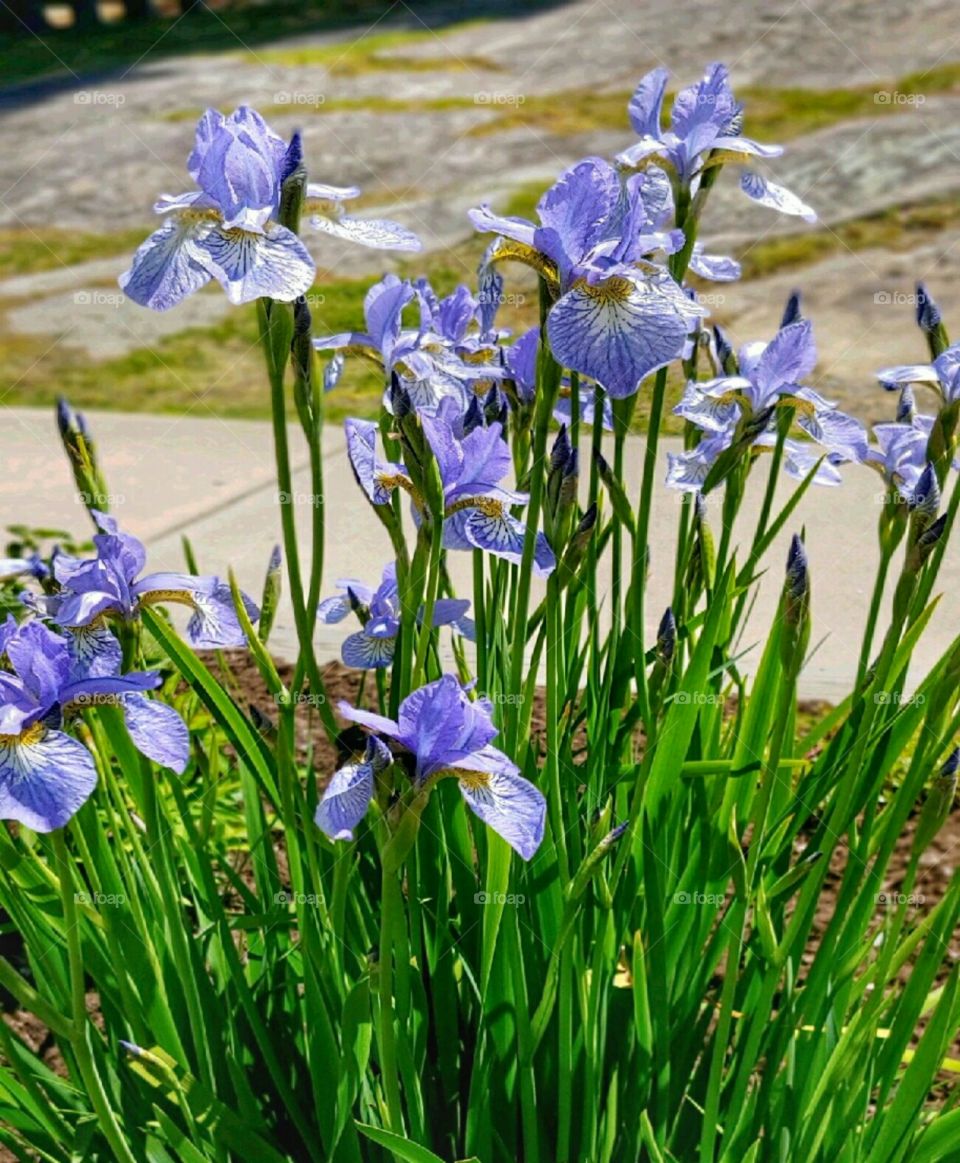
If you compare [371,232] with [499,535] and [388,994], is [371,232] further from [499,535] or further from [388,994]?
[388,994]

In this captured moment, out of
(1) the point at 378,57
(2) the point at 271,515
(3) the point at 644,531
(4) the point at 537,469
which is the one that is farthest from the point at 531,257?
(1) the point at 378,57

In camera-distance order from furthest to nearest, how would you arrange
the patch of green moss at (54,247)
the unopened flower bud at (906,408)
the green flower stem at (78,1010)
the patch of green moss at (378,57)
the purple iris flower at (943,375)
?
the patch of green moss at (378,57)
the patch of green moss at (54,247)
the unopened flower bud at (906,408)
the purple iris flower at (943,375)
the green flower stem at (78,1010)

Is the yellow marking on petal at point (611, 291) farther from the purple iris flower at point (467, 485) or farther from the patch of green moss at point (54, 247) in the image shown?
the patch of green moss at point (54, 247)

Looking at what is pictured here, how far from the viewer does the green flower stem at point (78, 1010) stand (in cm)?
119

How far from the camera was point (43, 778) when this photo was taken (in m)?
1.10

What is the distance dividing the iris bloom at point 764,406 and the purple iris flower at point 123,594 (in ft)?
1.69

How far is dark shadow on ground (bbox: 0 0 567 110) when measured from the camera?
33.4 ft

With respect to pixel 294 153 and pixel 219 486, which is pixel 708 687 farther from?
pixel 219 486

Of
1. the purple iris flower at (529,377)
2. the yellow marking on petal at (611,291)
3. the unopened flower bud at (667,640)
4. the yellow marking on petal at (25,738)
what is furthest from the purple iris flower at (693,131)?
the yellow marking on petal at (25,738)

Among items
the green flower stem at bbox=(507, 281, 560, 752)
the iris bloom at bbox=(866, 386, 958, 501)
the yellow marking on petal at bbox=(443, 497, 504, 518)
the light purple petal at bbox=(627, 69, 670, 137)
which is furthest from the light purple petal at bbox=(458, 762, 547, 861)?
the light purple petal at bbox=(627, 69, 670, 137)

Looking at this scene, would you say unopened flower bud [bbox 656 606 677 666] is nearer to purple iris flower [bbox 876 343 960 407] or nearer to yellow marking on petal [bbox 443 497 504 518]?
yellow marking on petal [bbox 443 497 504 518]

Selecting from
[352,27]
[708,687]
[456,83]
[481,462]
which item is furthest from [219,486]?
[352,27]

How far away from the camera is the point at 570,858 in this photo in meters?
1.54

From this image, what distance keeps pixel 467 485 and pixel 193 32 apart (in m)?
11.4
